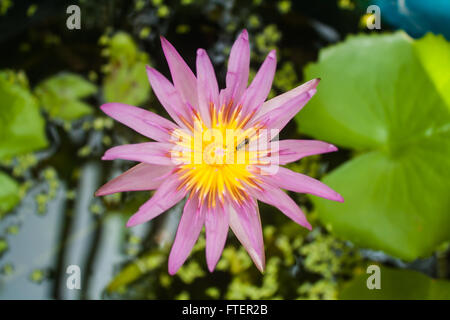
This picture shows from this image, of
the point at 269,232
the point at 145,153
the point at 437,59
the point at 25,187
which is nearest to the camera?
the point at 145,153

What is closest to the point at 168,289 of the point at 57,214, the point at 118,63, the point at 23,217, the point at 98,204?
the point at 98,204

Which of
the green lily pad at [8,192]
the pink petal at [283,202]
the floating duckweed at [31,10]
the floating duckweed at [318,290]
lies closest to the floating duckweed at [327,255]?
the floating duckweed at [318,290]

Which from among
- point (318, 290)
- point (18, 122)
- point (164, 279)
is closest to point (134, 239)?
point (164, 279)

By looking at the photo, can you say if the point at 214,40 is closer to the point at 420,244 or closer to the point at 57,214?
the point at 57,214

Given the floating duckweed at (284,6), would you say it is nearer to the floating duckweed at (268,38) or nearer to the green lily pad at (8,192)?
the floating duckweed at (268,38)

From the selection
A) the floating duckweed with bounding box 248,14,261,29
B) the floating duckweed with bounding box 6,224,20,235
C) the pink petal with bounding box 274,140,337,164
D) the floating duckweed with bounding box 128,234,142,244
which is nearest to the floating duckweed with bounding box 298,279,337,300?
the floating duckweed with bounding box 128,234,142,244

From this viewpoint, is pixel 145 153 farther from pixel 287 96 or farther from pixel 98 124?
pixel 98 124
